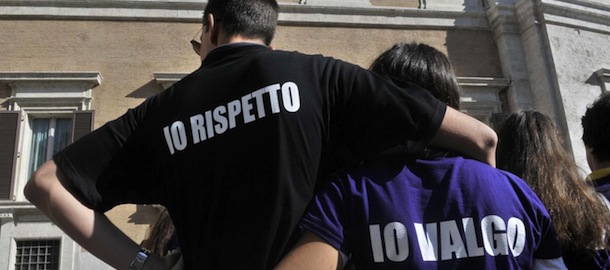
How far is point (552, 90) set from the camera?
11.9 meters

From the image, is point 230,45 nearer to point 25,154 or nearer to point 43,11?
point 25,154

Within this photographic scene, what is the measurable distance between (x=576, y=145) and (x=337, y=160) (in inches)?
434

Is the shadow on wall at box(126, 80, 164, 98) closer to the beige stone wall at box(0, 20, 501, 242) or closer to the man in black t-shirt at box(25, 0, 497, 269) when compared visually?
the beige stone wall at box(0, 20, 501, 242)

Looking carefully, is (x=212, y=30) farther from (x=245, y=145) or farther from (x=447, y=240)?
(x=447, y=240)

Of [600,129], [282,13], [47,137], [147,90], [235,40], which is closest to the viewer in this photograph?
[235,40]

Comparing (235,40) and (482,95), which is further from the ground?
(482,95)

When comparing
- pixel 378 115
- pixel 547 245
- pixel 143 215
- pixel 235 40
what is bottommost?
pixel 547 245

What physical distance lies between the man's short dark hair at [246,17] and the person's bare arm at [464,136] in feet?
2.13

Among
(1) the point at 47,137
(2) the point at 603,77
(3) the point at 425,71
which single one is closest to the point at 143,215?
(1) the point at 47,137

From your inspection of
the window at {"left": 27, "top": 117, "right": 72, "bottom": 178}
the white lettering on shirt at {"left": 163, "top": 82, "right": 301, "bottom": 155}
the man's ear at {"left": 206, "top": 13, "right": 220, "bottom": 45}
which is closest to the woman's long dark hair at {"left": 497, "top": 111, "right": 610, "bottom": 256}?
the white lettering on shirt at {"left": 163, "top": 82, "right": 301, "bottom": 155}

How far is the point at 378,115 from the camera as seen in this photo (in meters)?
1.61

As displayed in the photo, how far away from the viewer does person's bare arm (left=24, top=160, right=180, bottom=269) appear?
5.29ft

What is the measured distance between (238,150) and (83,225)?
18.8 inches

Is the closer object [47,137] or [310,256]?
[310,256]
